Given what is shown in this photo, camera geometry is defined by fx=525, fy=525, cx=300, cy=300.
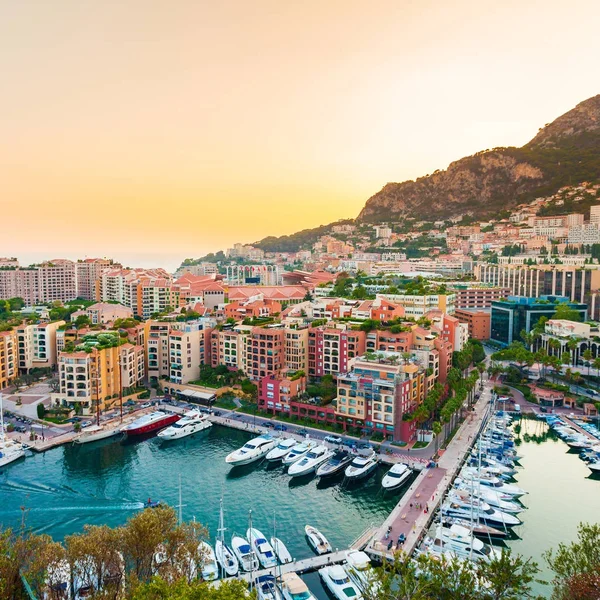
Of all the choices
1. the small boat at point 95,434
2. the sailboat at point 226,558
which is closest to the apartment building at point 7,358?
the small boat at point 95,434

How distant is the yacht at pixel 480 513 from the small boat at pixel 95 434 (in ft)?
67.6

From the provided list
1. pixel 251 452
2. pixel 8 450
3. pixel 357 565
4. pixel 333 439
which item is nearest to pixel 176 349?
pixel 8 450

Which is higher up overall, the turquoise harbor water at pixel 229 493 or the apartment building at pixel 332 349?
the apartment building at pixel 332 349

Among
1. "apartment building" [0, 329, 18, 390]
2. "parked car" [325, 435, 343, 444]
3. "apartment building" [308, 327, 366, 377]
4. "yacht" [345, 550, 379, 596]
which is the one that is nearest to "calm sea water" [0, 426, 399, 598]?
"yacht" [345, 550, 379, 596]

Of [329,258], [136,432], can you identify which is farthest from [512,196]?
[136,432]

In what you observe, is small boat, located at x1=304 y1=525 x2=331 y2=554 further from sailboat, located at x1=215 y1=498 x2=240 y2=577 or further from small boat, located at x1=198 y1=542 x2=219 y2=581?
small boat, located at x1=198 y1=542 x2=219 y2=581

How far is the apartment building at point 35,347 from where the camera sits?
149 feet

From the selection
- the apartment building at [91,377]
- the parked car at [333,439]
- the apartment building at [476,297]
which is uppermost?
the apartment building at [476,297]

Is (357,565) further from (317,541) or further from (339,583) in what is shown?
(317,541)

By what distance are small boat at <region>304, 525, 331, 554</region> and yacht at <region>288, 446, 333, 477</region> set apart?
5575 mm

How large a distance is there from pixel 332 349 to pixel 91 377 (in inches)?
669

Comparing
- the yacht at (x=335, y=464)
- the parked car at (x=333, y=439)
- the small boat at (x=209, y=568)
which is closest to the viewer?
the small boat at (x=209, y=568)

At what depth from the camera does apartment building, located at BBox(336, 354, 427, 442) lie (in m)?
30.4

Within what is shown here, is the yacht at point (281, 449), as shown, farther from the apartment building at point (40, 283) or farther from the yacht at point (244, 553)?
the apartment building at point (40, 283)
